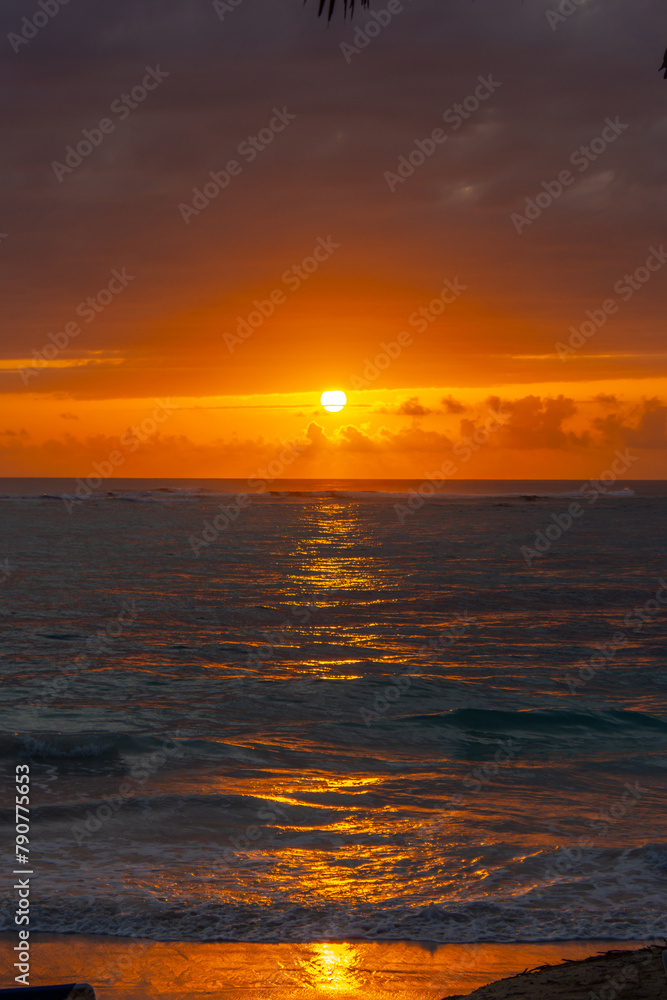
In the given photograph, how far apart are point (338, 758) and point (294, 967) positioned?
19.0 feet

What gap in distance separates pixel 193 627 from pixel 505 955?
17193 millimetres

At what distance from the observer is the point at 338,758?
1169cm

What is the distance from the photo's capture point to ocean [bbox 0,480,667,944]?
692 cm

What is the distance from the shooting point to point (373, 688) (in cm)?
1609

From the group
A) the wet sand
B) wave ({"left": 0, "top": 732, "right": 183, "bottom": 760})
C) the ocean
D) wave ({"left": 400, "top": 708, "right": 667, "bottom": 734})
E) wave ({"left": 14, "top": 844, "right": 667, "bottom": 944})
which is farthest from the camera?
wave ({"left": 400, "top": 708, "right": 667, "bottom": 734})

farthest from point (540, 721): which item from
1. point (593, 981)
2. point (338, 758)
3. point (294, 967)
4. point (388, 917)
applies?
point (593, 981)

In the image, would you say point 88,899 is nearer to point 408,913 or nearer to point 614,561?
point 408,913

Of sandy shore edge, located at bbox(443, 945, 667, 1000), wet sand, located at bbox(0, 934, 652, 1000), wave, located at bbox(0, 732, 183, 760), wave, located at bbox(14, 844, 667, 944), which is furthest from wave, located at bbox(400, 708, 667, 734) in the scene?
sandy shore edge, located at bbox(443, 945, 667, 1000)

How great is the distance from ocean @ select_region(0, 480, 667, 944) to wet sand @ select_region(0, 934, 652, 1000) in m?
0.17

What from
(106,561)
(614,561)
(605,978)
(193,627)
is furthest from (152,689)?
(614,561)

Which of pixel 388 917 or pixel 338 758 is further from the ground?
pixel 338 758

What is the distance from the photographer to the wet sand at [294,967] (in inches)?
218

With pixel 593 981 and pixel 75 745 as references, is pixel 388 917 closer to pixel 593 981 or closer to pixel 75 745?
pixel 593 981

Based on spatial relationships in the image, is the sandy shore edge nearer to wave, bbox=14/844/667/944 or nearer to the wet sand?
the wet sand
